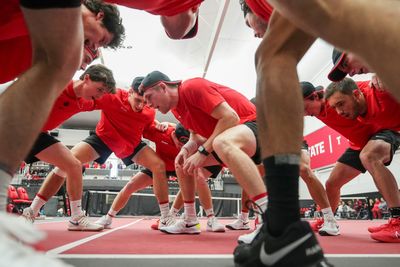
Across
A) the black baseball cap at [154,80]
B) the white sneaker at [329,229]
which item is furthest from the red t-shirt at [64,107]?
the white sneaker at [329,229]

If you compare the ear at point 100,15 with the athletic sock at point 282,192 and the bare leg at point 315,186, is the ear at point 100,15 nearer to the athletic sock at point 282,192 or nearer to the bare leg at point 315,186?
the athletic sock at point 282,192

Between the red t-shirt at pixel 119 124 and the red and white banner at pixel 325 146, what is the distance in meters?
7.62

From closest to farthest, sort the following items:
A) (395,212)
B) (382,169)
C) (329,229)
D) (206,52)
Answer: (395,212), (382,169), (329,229), (206,52)

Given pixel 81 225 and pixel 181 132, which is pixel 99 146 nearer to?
pixel 181 132

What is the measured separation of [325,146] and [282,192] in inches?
438

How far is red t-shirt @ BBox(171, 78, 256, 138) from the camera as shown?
8.41 ft

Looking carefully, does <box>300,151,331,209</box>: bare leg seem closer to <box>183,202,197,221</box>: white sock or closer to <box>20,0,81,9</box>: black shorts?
<box>183,202,197,221</box>: white sock

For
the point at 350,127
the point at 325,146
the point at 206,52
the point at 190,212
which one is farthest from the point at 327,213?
the point at 325,146

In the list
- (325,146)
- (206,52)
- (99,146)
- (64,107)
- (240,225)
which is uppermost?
(206,52)

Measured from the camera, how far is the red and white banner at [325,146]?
33.1 feet

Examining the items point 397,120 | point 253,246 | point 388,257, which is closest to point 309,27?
point 253,246

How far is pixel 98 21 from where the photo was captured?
1906 millimetres

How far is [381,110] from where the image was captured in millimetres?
2639

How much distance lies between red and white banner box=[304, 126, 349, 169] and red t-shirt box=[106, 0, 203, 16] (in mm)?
9122
